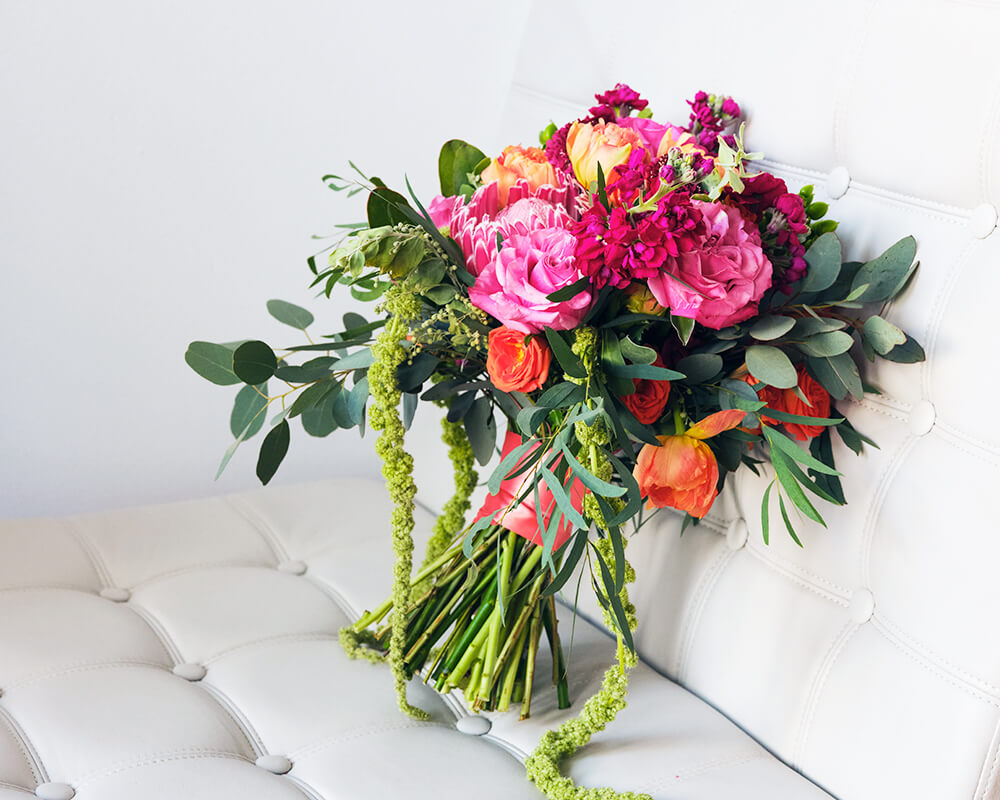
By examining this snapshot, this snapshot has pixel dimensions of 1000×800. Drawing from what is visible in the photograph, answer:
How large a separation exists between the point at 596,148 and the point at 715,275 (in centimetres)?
16

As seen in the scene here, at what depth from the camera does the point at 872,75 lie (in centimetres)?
81

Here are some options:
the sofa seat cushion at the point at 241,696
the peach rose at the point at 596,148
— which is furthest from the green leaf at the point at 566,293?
the sofa seat cushion at the point at 241,696

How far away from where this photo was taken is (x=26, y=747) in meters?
0.77

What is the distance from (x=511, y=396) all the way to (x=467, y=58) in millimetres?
937

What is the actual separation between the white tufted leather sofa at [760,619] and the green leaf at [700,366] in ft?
0.53

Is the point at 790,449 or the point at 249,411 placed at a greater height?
the point at 790,449

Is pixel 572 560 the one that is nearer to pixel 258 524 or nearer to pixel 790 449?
pixel 790 449

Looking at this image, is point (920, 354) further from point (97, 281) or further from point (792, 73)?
point (97, 281)

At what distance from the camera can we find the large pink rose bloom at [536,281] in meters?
0.68

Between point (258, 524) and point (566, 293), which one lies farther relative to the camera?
point (258, 524)

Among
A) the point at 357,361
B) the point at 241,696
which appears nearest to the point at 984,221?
the point at 357,361

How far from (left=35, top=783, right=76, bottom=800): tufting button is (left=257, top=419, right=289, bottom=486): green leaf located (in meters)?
0.29

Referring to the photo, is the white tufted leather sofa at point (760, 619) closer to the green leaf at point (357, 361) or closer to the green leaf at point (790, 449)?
the green leaf at point (790, 449)

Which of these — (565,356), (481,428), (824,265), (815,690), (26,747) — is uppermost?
(824,265)
